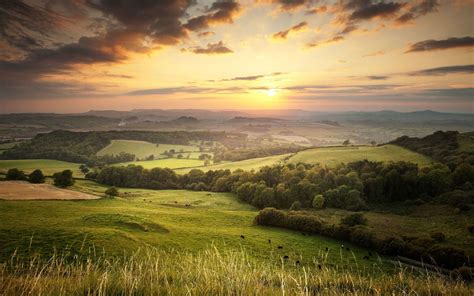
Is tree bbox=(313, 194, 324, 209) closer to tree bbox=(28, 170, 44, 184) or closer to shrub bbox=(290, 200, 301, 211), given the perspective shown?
shrub bbox=(290, 200, 301, 211)

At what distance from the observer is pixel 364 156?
119 meters

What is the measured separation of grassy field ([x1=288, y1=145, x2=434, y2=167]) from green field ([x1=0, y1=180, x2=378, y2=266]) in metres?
60.7

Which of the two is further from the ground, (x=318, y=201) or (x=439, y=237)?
(x=439, y=237)

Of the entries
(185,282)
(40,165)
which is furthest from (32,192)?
(185,282)

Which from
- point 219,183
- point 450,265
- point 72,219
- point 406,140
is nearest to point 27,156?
point 219,183

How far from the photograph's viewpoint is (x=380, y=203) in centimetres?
9231

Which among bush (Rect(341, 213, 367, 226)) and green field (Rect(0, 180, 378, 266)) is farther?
bush (Rect(341, 213, 367, 226))

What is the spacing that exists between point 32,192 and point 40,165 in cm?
4869

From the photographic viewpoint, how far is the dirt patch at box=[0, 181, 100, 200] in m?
63.2

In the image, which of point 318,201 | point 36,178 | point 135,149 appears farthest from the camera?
point 135,149

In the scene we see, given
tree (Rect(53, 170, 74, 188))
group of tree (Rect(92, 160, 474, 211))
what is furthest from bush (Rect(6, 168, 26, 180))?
group of tree (Rect(92, 160, 474, 211))

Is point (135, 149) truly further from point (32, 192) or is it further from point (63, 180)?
point (32, 192)

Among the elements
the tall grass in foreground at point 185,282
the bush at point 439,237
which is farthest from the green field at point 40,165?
the bush at point 439,237

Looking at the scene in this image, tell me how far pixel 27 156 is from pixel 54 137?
1664 inches
